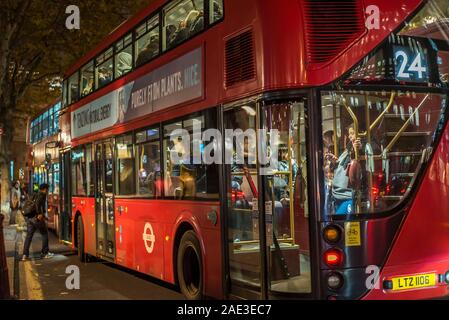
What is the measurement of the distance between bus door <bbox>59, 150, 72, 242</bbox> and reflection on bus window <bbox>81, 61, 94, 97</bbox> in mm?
1967

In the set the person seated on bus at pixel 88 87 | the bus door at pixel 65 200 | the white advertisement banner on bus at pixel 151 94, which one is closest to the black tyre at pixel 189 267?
the white advertisement banner on bus at pixel 151 94

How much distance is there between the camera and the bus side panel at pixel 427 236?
501cm

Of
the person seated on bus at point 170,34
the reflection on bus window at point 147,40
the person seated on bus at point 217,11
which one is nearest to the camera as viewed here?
the person seated on bus at point 217,11

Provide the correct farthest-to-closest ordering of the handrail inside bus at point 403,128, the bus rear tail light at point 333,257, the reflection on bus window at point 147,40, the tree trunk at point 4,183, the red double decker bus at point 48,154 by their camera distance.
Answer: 1. the tree trunk at point 4,183
2. the red double decker bus at point 48,154
3. the reflection on bus window at point 147,40
4. the handrail inside bus at point 403,128
5. the bus rear tail light at point 333,257

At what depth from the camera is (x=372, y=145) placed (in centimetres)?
517

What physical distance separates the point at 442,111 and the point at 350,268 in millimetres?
1902

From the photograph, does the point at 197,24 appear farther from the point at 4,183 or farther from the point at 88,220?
the point at 4,183

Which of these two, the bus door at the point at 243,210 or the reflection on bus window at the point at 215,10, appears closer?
the bus door at the point at 243,210

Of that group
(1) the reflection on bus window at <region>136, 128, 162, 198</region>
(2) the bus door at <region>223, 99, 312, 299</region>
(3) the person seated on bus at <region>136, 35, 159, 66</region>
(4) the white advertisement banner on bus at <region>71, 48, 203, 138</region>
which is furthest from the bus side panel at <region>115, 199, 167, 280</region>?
(3) the person seated on bus at <region>136, 35, 159, 66</region>

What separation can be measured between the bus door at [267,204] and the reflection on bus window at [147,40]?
2547 millimetres

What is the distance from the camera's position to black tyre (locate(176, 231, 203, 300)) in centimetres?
687

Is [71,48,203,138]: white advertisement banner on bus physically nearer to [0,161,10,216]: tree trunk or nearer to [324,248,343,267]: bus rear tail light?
[324,248,343,267]: bus rear tail light

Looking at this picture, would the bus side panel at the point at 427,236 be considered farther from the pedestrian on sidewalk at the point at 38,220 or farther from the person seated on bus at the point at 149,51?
the pedestrian on sidewalk at the point at 38,220
